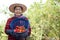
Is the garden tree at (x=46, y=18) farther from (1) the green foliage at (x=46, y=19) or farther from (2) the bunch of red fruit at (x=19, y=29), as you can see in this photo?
(2) the bunch of red fruit at (x=19, y=29)

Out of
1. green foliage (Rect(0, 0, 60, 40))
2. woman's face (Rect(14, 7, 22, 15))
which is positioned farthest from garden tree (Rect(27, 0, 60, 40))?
woman's face (Rect(14, 7, 22, 15))

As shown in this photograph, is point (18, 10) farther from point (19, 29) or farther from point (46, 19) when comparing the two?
point (46, 19)

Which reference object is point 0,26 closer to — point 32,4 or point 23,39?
point 32,4

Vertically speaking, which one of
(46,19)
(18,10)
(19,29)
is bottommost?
(46,19)

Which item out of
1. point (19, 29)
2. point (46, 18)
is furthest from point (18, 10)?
point (46, 18)

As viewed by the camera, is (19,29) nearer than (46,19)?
Yes

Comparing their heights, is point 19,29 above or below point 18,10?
below

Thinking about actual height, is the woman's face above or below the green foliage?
above

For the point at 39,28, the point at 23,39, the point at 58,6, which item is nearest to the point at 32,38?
the point at 39,28

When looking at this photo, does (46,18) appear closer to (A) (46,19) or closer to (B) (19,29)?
(A) (46,19)

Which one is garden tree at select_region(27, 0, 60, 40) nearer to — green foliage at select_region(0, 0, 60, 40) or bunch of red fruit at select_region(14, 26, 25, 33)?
green foliage at select_region(0, 0, 60, 40)

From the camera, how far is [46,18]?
138 inches

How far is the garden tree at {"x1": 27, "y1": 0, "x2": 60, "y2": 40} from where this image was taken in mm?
3412

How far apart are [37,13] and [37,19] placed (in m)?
0.10
